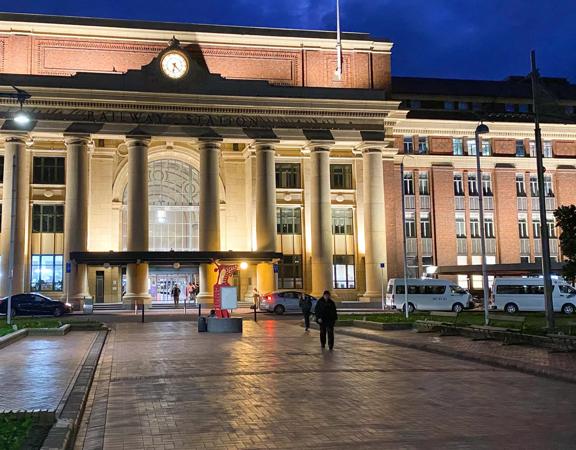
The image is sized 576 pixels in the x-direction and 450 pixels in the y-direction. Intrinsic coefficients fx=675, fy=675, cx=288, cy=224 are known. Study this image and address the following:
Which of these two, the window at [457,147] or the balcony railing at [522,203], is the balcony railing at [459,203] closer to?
the window at [457,147]

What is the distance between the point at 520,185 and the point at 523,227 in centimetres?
387

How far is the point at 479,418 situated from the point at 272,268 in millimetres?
40197

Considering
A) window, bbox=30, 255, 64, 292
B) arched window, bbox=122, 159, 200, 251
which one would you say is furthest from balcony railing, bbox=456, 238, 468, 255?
window, bbox=30, 255, 64, 292

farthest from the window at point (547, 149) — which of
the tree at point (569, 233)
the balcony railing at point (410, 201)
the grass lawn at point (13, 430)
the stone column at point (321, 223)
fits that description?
the grass lawn at point (13, 430)

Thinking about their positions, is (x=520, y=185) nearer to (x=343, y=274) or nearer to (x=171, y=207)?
(x=343, y=274)

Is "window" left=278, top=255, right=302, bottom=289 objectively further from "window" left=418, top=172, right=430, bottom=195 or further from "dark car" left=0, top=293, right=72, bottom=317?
"dark car" left=0, top=293, right=72, bottom=317

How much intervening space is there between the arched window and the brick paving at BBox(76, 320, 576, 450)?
1485 inches

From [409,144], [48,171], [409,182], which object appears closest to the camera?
[48,171]

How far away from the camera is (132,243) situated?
47.8 m

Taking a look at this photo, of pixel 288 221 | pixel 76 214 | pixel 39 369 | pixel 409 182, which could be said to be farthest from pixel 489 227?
pixel 39 369

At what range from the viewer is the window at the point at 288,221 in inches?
2160

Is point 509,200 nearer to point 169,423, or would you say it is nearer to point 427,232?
point 427,232

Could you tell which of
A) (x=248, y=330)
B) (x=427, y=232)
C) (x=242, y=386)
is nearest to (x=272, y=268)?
(x=427, y=232)

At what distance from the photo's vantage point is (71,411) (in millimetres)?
9930
